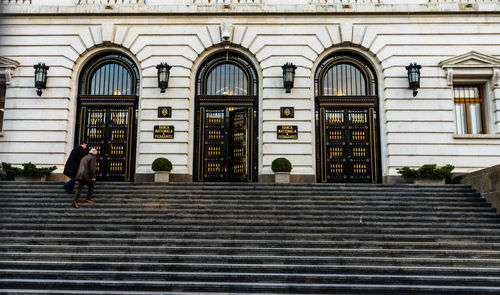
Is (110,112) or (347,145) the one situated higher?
(110,112)

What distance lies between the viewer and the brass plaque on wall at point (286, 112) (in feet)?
57.9

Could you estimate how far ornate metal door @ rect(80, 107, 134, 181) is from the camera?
17938 mm

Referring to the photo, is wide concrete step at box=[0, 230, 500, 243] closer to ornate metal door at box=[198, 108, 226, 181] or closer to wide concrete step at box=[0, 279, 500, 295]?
wide concrete step at box=[0, 279, 500, 295]

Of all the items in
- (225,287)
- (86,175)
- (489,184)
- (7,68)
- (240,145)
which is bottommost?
(225,287)

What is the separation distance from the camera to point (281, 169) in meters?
16.2

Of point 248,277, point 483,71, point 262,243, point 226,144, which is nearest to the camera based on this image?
point 248,277

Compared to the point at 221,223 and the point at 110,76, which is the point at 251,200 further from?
the point at 110,76

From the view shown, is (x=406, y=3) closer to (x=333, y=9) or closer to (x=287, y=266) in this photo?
(x=333, y=9)

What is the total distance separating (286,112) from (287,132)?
2.95 ft

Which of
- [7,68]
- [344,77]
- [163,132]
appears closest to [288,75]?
[344,77]

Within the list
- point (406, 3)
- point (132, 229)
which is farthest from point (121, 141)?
point (406, 3)

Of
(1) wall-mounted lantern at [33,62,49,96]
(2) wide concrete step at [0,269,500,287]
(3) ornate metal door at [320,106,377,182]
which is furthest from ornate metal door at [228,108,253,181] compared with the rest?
(2) wide concrete step at [0,269,500,287]

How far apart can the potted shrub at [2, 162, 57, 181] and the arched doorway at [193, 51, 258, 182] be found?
20.1ft

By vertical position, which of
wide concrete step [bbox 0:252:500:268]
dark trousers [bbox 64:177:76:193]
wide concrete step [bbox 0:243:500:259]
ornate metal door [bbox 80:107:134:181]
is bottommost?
wide concrete step [bbox 0:252:500:268]
